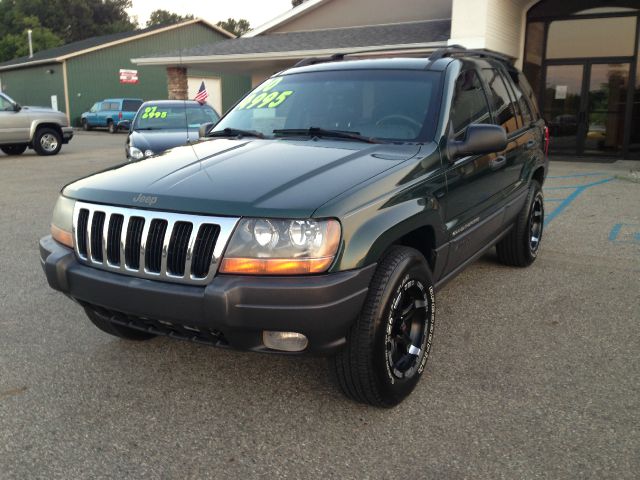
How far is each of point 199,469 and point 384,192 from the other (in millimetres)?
1488

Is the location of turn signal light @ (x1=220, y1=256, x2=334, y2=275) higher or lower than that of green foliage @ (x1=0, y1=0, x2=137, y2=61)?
lower

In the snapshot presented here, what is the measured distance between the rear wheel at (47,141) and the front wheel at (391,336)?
53.0ft

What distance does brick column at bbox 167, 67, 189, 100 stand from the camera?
20.6 meters

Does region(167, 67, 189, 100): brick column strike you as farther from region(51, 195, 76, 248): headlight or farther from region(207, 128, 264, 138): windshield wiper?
region(51, 195, 76, 248): headlight

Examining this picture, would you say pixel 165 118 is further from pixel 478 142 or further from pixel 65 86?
pixel 65 86

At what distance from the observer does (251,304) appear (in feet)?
8.12

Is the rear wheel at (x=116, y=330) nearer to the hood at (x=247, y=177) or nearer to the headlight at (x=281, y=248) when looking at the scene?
the hood at (x=247, y=177)

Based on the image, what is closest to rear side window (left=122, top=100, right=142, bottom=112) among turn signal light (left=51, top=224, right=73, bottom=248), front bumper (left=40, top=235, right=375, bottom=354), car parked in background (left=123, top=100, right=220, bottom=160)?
car parked in background (left=123, top=100, right=220, bottom=160)

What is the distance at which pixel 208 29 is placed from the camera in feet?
129

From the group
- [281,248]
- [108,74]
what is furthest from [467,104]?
[108,74]

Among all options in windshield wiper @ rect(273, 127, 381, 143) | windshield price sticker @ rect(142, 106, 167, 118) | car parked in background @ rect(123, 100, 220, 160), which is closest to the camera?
windshield wiper @ rect(273, 127, 381, 143)

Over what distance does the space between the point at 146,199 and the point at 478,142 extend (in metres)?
1.89

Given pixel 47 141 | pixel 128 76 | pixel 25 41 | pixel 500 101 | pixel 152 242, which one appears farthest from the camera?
pixel 25 41

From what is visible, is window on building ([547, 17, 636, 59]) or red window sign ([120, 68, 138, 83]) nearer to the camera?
window on building ([547, 17, 636, 59])
